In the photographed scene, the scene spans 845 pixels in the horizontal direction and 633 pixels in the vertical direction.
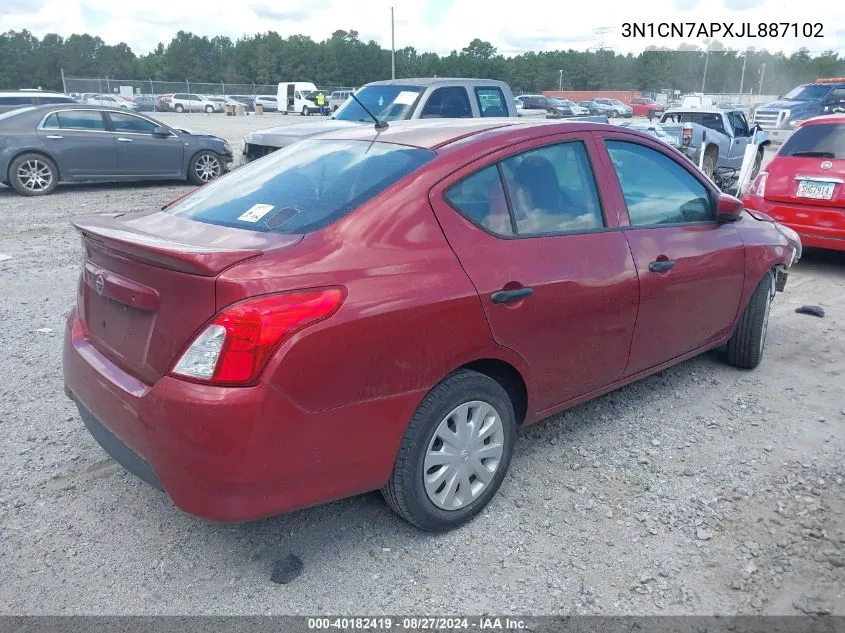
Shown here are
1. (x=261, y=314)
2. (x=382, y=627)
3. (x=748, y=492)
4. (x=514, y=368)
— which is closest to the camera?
(x=261, y=314)

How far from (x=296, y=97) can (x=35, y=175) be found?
42.4 meters

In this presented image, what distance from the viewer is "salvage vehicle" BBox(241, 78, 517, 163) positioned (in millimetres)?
10055

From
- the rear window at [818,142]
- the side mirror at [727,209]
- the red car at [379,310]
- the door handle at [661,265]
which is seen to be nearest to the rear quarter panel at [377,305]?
the red car at [379,310]

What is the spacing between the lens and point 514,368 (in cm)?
309

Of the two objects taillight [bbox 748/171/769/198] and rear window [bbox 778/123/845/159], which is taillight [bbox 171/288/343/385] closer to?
taillight [bbox 748/171/769/198]

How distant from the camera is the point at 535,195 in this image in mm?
3211

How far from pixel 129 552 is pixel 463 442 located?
1.41 meters

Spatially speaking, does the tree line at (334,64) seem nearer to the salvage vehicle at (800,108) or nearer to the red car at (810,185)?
the salvage vehicle at (800,108)

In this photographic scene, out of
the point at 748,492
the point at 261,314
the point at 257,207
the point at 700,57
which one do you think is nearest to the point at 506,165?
the point at 257,207

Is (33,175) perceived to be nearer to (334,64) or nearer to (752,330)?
(752,330)

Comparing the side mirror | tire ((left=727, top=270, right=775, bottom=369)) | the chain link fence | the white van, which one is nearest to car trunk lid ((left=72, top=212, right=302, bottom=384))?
the side mirror

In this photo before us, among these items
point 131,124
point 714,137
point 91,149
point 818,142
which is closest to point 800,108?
point 714,137

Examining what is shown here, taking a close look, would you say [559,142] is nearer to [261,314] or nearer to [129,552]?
[261,314]

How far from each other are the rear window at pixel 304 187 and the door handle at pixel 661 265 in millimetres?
1362
